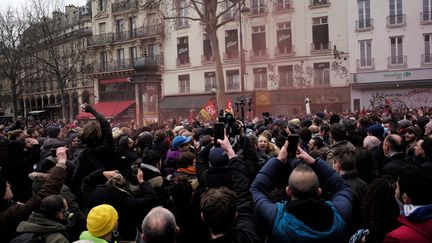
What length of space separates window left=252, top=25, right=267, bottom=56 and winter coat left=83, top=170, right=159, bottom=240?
99.9 feet

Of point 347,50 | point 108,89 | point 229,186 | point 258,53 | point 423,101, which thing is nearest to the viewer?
point 229,186

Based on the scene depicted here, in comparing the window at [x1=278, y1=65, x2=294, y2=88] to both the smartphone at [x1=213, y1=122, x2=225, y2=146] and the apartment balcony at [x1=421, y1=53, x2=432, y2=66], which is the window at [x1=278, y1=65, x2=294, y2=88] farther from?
the smartphone at [x1=213, y1=122, x2=225, y2=146]

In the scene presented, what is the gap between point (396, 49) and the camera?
29.3 metres

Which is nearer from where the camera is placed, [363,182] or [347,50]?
[363,182]

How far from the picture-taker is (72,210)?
4359 mm

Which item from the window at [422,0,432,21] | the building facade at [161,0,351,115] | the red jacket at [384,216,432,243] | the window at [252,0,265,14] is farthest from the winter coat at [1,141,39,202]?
the window at [252,0,265,14]

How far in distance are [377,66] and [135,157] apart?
27000 mm

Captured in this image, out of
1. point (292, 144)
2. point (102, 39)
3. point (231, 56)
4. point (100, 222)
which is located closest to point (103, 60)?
point (102, 39)

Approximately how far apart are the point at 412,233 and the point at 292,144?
1085 millimetres

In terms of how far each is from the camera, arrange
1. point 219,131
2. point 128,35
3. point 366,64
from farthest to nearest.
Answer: point 128,35 < point 366,64 < point 219,131

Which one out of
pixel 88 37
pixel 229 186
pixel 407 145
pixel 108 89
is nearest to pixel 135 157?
pixel 229 186

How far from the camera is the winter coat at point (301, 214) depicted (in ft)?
9.21

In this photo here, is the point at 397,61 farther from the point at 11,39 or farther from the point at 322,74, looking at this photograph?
the point at 11,39

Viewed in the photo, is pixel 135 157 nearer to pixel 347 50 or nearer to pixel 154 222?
pixel 154 222
